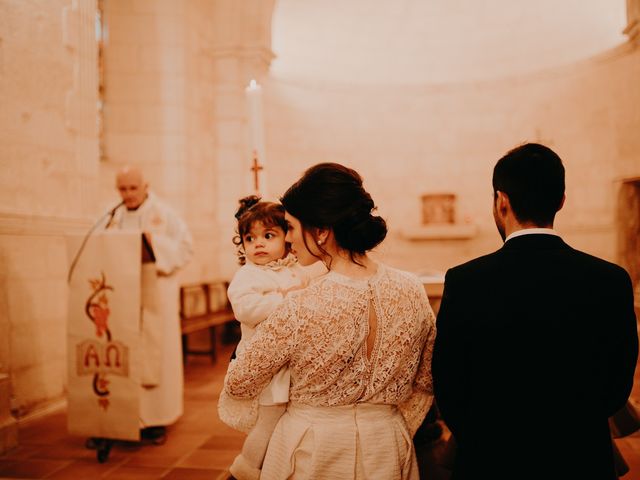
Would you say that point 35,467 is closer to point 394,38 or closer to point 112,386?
point 112,386

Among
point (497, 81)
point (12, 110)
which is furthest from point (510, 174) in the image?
point (497, 81)

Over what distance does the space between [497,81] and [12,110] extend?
6590 millimetres

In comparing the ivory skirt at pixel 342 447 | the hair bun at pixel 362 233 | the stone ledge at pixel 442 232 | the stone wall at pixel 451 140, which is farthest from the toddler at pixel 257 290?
A: the stone ledge at pixel 442 232

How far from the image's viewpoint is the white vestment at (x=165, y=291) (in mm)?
3654

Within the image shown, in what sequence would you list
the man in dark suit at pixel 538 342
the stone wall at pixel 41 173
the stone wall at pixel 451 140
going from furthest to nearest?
the stone wall at pixel 451 140
the stone wall at pixel 41 173
the man in dark suit at pixel 538 342

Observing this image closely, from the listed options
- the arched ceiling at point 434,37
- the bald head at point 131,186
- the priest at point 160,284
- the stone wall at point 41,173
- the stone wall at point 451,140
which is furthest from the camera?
the arched ceiling at point 434,37

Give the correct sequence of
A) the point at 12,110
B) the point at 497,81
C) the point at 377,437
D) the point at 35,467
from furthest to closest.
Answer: the point at 497,81
the point at 12,110
the point at 35,467
the point at 377,437

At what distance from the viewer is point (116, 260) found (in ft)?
11.2

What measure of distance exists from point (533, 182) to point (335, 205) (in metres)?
0.49

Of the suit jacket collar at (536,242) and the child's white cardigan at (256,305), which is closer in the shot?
Result: the suit jacket collar at (536,242)

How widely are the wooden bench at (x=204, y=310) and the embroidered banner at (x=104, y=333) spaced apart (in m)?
2.06

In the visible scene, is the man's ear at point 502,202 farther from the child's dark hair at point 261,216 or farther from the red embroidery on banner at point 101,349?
the red embroidery on banner at point 101,349

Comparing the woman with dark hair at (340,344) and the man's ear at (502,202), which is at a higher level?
the man's ear at (502,202)

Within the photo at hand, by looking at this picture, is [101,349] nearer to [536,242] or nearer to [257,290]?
[257,290]
